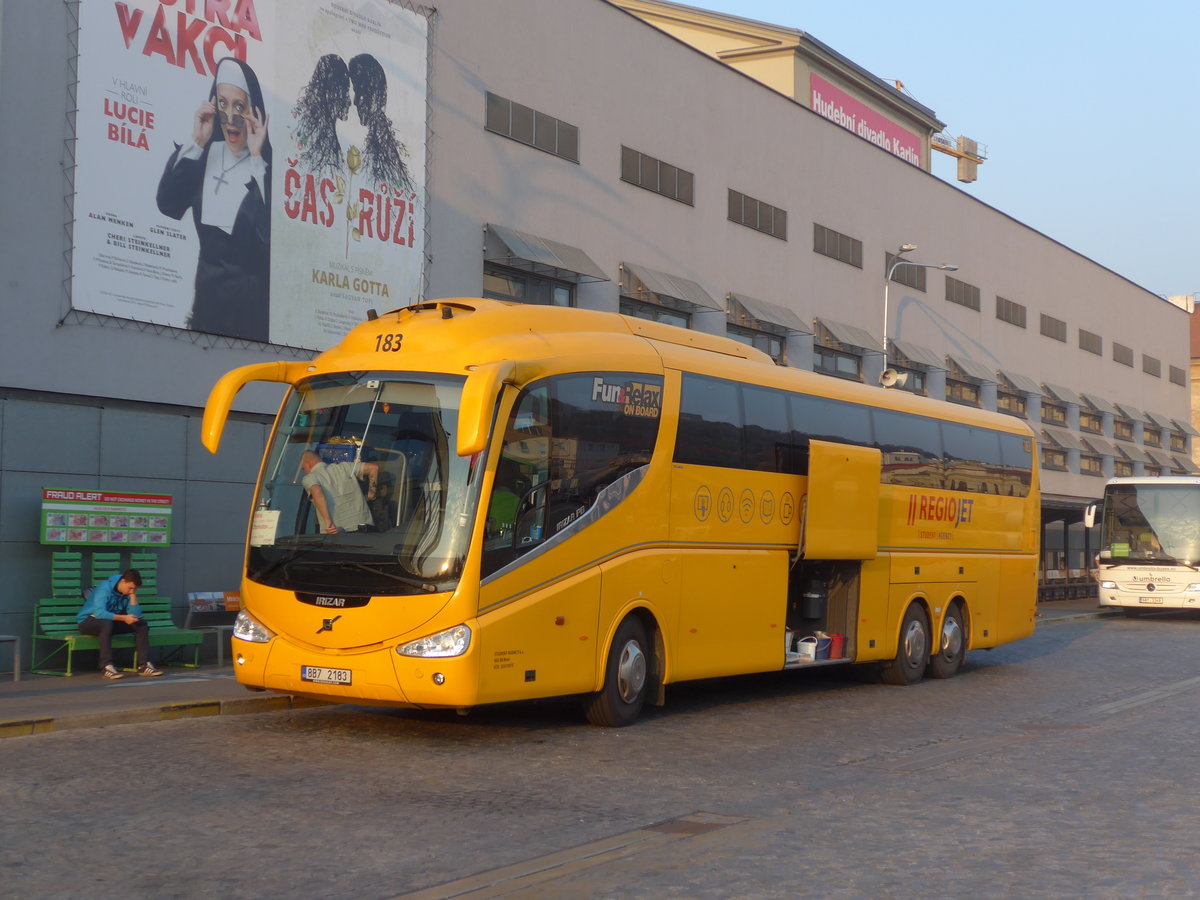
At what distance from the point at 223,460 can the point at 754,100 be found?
17.8 m

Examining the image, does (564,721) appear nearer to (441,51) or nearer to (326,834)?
(326,834)

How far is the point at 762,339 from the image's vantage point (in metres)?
33.1

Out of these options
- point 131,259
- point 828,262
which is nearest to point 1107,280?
point 828,262

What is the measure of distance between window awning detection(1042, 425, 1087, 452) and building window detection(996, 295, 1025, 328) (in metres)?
3.64

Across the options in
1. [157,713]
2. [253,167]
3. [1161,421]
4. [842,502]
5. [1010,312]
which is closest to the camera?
[157,713]

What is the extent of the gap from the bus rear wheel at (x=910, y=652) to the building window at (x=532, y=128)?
1119 centimetres

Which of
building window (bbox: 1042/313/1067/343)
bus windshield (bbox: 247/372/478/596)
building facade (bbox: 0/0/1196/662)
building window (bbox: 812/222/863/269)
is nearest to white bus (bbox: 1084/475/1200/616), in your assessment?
building facade (bbox: 0/0/1196/662)

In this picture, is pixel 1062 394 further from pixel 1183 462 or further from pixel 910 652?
pixel 910 652

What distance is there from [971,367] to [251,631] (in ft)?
114

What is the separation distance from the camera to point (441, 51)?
2333cm

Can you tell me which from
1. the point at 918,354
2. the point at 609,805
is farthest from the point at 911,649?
the point at 918,354

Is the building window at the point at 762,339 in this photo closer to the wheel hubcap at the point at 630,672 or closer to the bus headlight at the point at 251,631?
the wheel hubcap at the point at 630,672

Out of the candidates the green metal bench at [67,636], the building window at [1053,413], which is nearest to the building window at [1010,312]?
the building window at [1053,413]

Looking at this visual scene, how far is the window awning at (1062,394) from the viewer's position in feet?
163
